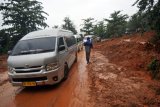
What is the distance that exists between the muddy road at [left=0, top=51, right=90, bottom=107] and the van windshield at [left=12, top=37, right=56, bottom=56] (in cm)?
157

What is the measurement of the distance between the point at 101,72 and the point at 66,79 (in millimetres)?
2040

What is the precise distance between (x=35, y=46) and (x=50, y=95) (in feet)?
7.97

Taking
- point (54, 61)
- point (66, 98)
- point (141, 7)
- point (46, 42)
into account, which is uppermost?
point (141, 7)

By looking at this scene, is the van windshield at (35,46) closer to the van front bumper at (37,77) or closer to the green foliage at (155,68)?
the van front bumper at (37,77)

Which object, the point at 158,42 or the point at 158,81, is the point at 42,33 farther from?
the point at 158,42

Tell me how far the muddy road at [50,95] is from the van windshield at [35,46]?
1.57 meters

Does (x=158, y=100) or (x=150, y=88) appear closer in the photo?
(x=158, y=100)

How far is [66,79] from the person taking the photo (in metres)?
9.73

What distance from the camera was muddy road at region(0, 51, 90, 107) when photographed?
6801 millimetres

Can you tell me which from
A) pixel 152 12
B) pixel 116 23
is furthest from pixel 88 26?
pixel 152 12

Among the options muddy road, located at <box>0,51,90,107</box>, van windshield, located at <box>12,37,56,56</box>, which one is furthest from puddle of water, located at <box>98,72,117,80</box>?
van windshield, located at <box>12,37,56,56</box>

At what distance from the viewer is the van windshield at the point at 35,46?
855cm

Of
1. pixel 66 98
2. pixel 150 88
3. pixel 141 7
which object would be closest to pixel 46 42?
pixel 66 98

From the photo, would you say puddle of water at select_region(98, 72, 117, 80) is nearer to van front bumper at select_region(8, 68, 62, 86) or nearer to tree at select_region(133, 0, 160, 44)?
van front bumper at select_region(8, 68, 62, 86)
